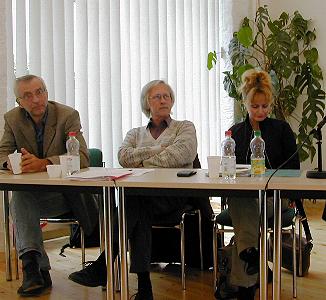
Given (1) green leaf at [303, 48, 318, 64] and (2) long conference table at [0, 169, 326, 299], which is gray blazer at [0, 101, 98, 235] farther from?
(1) green leaf at [303, 48, 318, 64]

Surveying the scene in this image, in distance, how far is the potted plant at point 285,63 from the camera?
4.76m

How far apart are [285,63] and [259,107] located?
6.99 ft

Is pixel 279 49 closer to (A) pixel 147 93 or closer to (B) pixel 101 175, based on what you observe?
(A) pixel 147 93

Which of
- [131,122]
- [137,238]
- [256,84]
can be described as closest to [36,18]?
[131,122]

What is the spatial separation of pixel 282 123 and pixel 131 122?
168 cm

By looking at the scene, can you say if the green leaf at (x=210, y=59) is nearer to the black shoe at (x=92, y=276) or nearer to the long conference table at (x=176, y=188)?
the long conference table at (x=176, y=188)

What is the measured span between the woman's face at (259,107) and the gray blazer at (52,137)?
916 mm

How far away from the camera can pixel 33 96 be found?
2.83 m

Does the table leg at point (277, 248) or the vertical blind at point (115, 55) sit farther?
the vertical blind at point (115, 55)

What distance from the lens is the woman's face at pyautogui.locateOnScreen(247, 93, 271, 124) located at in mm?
2775

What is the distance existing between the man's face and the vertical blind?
34.0 inches

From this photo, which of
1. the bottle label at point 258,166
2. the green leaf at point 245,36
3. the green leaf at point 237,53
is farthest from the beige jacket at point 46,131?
the green leaf at point 237,53

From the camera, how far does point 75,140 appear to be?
2742 mm

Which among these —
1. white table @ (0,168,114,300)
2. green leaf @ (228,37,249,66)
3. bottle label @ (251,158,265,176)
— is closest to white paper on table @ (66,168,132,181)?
white table @ (0,168,114,300)
